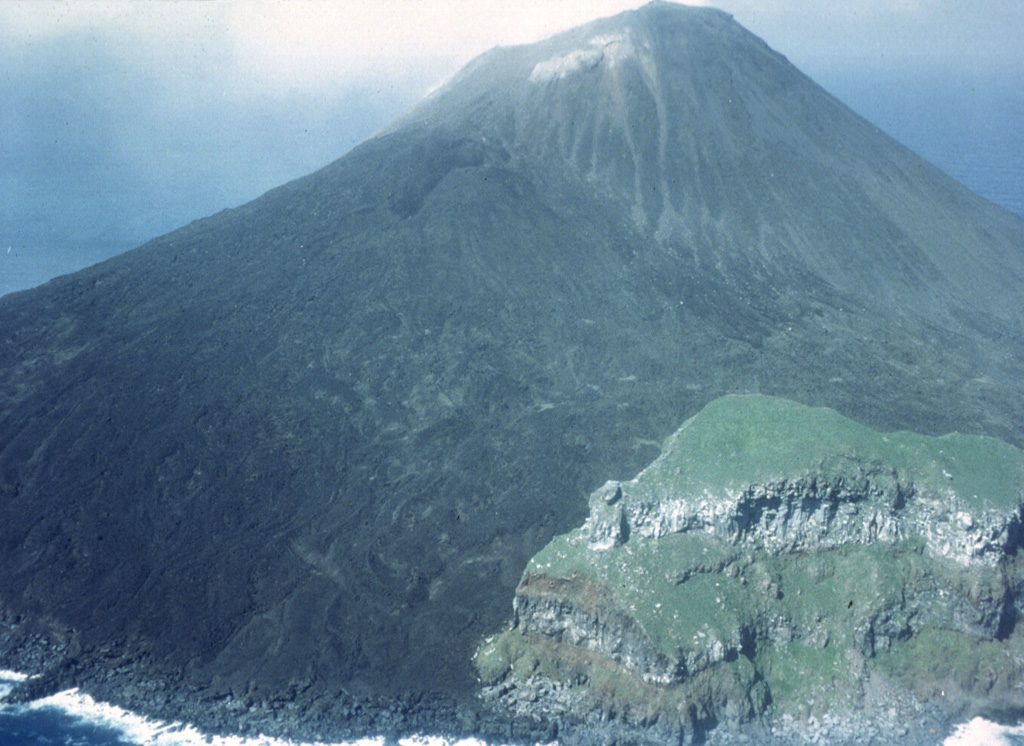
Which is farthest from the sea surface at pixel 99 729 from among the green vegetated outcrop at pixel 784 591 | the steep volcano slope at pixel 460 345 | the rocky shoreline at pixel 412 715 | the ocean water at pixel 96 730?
the green vegetated outcrop at pixel 784 591

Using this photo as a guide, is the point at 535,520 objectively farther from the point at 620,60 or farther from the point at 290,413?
the point at 620,60

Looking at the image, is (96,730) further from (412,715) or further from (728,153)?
(728,153)

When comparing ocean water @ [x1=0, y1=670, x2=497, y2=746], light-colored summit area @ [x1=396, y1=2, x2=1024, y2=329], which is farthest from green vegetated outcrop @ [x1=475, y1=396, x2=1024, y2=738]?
light-colored summit area @ [x1=396, y1=2, x2=1024, y2=329]

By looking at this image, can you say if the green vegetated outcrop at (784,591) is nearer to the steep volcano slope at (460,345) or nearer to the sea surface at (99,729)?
the sea surface at (99,729)

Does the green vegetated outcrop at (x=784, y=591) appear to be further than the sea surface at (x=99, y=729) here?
No

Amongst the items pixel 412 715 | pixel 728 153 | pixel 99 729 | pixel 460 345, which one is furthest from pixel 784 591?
pixel 728 153

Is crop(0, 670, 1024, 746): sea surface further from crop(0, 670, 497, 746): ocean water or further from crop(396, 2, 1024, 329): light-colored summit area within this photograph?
crop(396, 2, 1024, 329): light-colored summit area

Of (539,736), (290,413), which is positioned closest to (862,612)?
(539,736)
